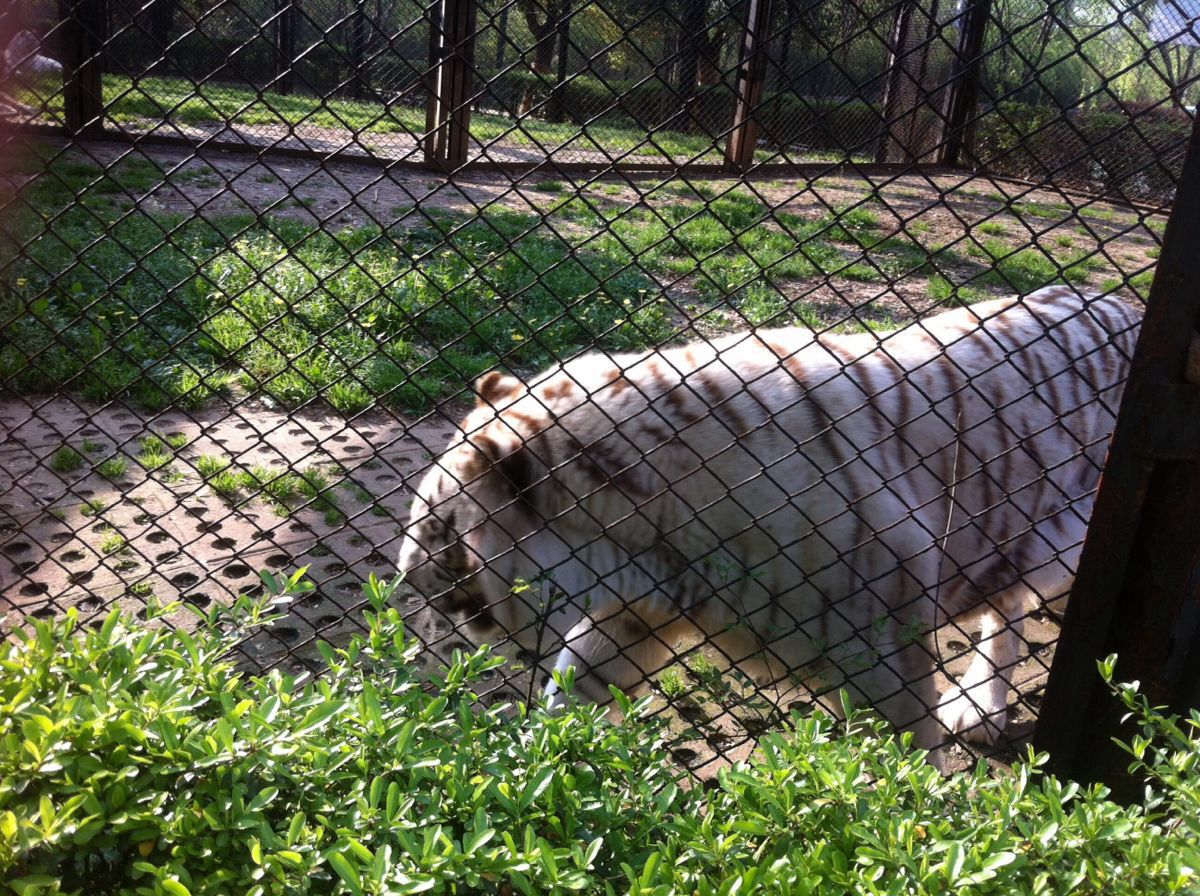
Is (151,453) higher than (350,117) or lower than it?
lower

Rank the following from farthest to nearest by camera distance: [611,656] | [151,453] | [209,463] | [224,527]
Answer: [151,453], [209,463], [224,527], [611,656]

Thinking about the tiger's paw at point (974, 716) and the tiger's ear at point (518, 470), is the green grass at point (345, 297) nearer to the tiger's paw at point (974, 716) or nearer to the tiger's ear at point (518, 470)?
the tiger's ear at point (518, 470)

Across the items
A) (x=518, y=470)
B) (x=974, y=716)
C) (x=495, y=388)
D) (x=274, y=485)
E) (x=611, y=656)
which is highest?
(x=495, y=388)

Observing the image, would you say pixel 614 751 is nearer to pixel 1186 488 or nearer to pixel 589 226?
pixel 1186 488

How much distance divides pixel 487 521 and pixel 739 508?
70cm

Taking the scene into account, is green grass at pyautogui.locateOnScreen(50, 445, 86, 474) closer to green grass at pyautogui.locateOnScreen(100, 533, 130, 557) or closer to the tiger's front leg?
green grass at pyautogui.locateOnScreen(100, 533, 130, 557)

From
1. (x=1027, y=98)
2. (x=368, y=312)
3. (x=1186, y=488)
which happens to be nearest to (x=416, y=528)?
(x=1186, y=488)

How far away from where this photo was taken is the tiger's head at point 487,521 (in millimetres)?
2818

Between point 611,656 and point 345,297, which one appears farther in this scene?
point 345,297

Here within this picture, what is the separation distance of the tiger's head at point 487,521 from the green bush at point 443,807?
3.59 feet

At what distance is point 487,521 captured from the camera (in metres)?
2.79

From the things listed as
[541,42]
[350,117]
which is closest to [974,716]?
[541,42]

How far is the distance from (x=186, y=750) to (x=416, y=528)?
60.0 inches

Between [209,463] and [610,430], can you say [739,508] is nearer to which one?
[610,430]
